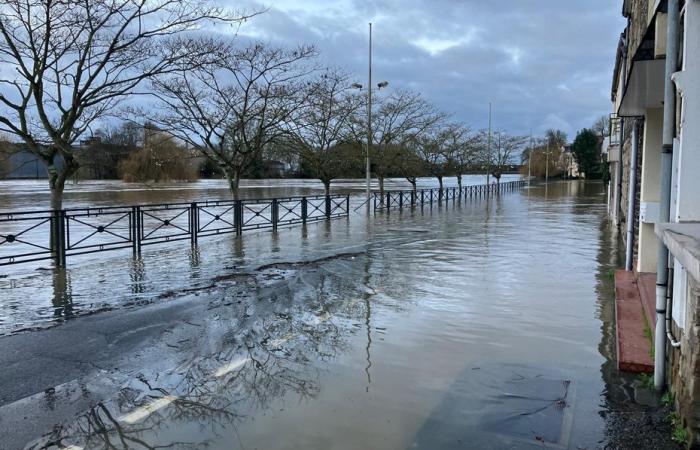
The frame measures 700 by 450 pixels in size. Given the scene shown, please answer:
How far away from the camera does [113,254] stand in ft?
42.8

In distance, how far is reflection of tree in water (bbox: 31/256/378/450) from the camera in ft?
13.3

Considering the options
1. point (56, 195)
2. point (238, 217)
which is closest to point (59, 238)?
point (56, 195)

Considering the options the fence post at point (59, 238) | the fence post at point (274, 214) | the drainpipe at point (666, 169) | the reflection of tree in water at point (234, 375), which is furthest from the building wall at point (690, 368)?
the fence post at point (274, 214)

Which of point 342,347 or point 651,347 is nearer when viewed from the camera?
point 651,347

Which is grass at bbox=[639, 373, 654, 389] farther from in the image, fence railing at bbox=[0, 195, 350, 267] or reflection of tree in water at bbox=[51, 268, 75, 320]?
fence railing at bbox=[0, 195, 350, 267]

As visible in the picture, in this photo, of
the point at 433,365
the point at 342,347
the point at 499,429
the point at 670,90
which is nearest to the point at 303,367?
the point at 342,347

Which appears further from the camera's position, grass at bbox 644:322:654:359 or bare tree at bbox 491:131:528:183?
bare tree at bbox 491:131:528:183

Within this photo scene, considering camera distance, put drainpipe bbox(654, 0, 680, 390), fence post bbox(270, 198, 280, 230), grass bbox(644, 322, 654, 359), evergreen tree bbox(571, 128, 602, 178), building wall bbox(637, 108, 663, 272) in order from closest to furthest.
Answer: drainpipe bbox(654, 0, 680, 390), grass bbox(644, 322, 654, 359), building wall bbox(637, 108, 663, 272), fence post bbox(270, 198, 280, 230), evergreen tree bbox(571, 128, 602, 178)

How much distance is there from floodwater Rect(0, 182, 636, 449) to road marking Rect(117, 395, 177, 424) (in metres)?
0.01

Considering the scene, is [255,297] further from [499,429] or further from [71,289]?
[499,429]

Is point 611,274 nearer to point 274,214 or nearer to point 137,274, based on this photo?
point 137,274

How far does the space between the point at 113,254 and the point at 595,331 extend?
10.3 metres

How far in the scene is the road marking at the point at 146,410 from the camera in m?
4.23

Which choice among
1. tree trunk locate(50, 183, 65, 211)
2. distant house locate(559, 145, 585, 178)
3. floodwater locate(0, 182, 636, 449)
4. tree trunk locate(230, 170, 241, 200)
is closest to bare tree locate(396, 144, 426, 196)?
tree trunk locate(230, 170, 241, 200)
